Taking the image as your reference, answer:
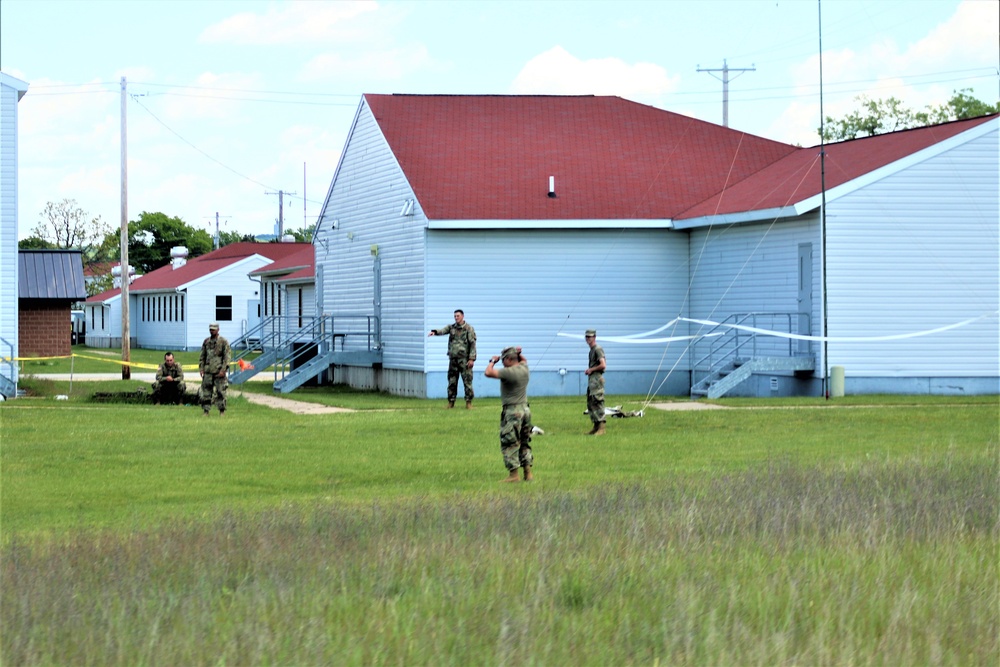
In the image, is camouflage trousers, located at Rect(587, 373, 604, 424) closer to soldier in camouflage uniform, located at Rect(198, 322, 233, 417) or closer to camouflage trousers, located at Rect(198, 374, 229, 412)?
soldier in camouflage uniform, located at Rect(198, 322, 233, 417)

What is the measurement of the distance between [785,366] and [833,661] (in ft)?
70.9

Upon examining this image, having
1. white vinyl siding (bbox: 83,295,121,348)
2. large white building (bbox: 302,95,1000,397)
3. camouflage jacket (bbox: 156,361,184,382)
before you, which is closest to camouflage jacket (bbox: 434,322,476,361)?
large white building (bbox: 302,95,1000,397)

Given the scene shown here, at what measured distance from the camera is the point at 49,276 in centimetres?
3809

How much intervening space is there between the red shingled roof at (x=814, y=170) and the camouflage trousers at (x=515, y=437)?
14.4 metres

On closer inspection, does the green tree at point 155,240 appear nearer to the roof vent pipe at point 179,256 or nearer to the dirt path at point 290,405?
the roof vent pipe at point 179,256

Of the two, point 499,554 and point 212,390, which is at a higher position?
point 212,390

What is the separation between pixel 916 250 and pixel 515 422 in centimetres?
1607

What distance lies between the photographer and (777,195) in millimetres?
29672

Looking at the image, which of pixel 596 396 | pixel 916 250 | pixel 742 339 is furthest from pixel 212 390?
pixel 916 250

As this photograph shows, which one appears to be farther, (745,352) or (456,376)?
(745,352)

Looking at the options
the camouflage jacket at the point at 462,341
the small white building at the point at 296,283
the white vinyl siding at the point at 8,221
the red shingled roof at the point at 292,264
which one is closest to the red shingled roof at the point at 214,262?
the small white building at the point at 296,283

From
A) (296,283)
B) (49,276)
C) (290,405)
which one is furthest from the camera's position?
(296,283)

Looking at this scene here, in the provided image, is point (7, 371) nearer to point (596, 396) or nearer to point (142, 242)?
point (596, 396)

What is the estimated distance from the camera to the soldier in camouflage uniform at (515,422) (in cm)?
1523
